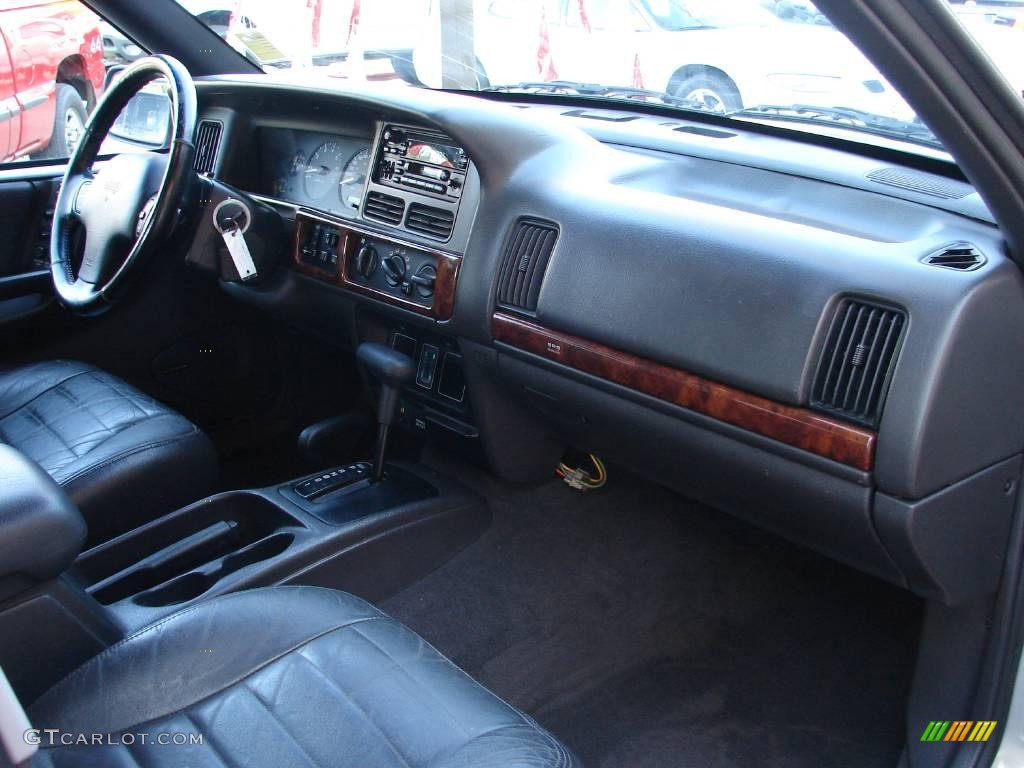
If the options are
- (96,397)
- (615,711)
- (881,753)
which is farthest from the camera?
(96,397)

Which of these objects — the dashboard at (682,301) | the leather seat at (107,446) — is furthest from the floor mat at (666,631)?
the leather seat at (107,446)

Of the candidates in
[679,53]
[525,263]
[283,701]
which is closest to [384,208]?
[525,263]

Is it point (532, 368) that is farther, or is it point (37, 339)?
point (37, 339)

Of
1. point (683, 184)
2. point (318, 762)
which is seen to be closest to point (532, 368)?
point (683, 184)

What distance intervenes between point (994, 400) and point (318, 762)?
A: 3.21 ft

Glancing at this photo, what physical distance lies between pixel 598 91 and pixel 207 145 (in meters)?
1.08

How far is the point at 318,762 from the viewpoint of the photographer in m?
1.15

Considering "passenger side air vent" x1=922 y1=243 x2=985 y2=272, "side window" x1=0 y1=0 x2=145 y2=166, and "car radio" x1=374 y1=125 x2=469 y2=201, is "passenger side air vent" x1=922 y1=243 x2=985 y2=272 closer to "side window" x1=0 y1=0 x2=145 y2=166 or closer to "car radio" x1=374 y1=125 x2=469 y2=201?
"car radio" x1=374 y1=125 x2=469 y2=201

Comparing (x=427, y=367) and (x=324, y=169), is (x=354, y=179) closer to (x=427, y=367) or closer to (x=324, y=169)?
(x=324, y=169)

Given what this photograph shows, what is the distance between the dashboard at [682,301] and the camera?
51.6 inches

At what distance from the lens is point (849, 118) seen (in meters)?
1.86

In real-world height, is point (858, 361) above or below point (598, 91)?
below

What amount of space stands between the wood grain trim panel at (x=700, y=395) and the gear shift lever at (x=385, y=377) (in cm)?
30

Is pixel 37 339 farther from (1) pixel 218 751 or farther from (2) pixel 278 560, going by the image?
(1) pixel 218 751
